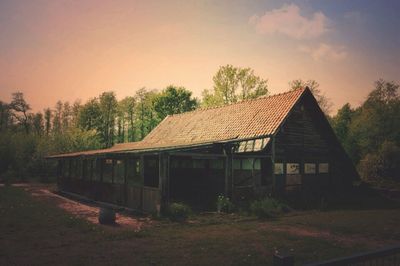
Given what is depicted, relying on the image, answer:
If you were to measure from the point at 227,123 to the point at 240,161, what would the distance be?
4446 mm

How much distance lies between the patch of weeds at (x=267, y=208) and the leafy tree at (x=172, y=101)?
1454 inches

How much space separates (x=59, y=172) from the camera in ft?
90.6

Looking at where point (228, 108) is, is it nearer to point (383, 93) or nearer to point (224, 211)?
point (224, 211)

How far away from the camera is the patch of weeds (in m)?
14.0

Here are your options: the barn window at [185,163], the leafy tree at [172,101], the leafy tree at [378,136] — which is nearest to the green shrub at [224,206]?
the barn window at [185,163]

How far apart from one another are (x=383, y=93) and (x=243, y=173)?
100ft

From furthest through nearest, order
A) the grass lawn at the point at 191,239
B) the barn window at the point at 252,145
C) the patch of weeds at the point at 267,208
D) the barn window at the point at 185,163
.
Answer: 1. the barn window at the point at 185,163
2. the barn window at the point at 252,145
3. the patch of weeds at the point at 267,208
4. the grass lawn at the point at 191,239

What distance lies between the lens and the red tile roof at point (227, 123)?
62.0ft

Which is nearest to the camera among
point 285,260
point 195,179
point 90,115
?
point 285,260

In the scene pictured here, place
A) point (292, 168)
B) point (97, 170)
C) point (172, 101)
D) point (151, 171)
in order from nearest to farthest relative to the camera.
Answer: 1. point (292, 168)
2. point (97, 170)
3. point (151, 171)
4. point (172, 101)

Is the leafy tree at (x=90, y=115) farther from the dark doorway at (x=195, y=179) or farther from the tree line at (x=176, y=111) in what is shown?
the dark doorway at (x=195, y=179)

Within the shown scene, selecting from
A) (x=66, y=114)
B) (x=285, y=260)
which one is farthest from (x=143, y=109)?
(x=285, y=260)

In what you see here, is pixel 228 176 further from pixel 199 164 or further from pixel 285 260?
pixel 285 260

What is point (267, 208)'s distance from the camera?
1519 cm
